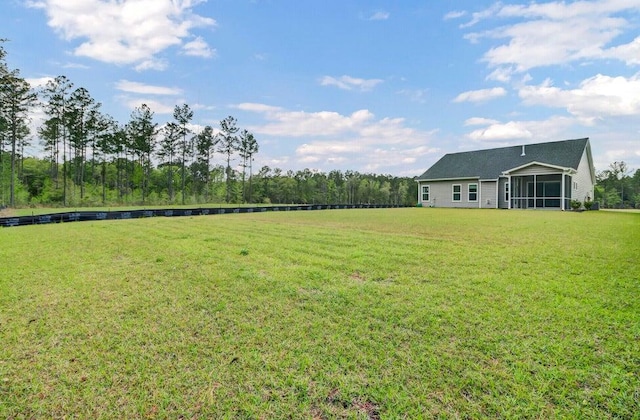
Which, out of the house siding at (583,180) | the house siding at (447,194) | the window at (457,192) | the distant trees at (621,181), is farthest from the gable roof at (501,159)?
the distant trees at (621,181)

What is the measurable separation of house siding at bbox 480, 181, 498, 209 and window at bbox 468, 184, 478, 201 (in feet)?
1.21

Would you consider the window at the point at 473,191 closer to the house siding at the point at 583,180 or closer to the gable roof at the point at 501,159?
the gable roof at the point at 501,159

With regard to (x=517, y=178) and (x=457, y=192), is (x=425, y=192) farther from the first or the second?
(x=517, y=178)

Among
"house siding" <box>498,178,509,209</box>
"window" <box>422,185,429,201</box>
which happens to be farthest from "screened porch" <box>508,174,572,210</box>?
"window" <box>422,185,429,201</box>

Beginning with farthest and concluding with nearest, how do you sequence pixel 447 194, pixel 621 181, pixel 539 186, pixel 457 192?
pixel 621 181 < pixel 447 194 < pixel 457 192 < pixel 539 186

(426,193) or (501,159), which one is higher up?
(501,159)

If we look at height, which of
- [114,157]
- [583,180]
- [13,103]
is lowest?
[583,180]

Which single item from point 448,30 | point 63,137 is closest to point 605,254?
point 448,30

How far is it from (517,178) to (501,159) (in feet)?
7.04

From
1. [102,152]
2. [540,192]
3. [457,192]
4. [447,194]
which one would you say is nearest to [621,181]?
[540,192]

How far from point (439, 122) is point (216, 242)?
21.6 m

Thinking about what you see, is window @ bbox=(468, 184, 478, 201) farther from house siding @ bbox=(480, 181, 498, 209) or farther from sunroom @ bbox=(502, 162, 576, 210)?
sunroom @ bbox=(502, 162, 576, 210)

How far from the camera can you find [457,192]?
21812mm

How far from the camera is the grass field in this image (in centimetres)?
166
